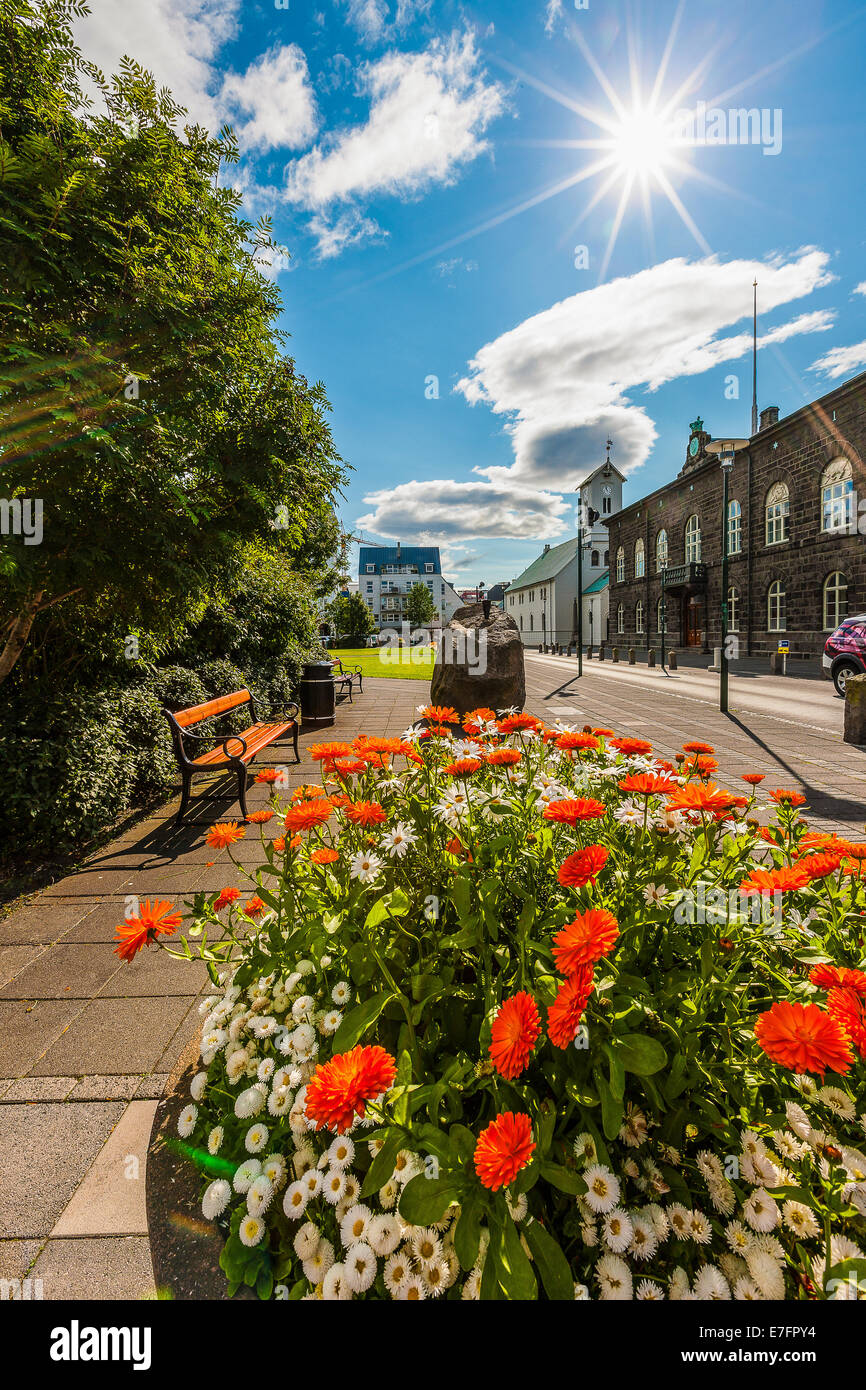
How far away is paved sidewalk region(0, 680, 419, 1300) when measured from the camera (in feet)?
4.62

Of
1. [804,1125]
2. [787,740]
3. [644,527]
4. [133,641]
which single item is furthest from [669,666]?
[804,1125]

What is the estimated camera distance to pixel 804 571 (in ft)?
66.9

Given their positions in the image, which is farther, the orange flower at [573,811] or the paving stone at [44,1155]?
the paving stone at [44,1155]

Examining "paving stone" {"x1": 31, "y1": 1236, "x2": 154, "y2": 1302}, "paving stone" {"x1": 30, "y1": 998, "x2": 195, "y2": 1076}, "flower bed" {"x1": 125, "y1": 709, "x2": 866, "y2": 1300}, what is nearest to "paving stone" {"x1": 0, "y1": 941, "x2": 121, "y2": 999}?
"paving stone" {"x1": 30, "y1": 998, "x2": 195, "y2": 1076}

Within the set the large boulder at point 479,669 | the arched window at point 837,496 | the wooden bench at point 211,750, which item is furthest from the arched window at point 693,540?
the wooden bench at point 211,750

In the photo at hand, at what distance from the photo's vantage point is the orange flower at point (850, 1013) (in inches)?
33.0

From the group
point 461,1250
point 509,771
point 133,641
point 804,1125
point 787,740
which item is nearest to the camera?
point 461,1250

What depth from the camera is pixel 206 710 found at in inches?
221

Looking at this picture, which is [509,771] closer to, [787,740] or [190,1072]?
[190,1072]

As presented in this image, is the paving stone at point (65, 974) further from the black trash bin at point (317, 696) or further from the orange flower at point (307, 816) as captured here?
the black trash bin at point (317, 696)

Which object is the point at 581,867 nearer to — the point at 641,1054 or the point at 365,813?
the point at 641,1054

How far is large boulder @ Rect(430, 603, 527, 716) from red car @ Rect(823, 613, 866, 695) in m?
7.14

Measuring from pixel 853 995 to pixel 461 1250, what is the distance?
767 millimetres

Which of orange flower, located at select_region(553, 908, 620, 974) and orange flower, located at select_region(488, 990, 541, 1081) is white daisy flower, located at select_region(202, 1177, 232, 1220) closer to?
orange flower, located at select_region(488, 990, 541, 1081)
